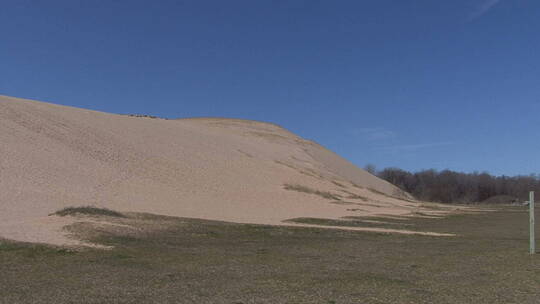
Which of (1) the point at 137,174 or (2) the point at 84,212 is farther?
(1) the point at 137,174

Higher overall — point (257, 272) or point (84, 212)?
point (84, 212)

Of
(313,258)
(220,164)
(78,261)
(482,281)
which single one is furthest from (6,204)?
(220,164)

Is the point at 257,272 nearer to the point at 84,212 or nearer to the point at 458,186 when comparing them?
the point at 84,212

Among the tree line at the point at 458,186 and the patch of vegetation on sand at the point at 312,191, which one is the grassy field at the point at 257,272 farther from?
the tree line at the point at 458,186

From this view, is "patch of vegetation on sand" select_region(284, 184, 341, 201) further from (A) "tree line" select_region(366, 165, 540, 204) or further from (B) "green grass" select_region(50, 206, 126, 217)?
(A) "tree line" select_region(366, 165, 540, 204)

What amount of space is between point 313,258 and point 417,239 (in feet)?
28.1

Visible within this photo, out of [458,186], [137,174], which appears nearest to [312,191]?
[137,174]

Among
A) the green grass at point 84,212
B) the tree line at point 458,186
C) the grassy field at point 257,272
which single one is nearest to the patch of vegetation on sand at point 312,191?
the green grass at point 84,212

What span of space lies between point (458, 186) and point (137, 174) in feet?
397

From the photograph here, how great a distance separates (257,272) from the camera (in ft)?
38.1

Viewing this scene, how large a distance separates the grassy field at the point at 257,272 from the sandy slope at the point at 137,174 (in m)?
3.59

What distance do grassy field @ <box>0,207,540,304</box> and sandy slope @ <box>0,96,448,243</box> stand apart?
359 cm

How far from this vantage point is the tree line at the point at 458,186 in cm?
12542

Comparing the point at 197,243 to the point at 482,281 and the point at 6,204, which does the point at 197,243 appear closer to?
the point at 482,281
